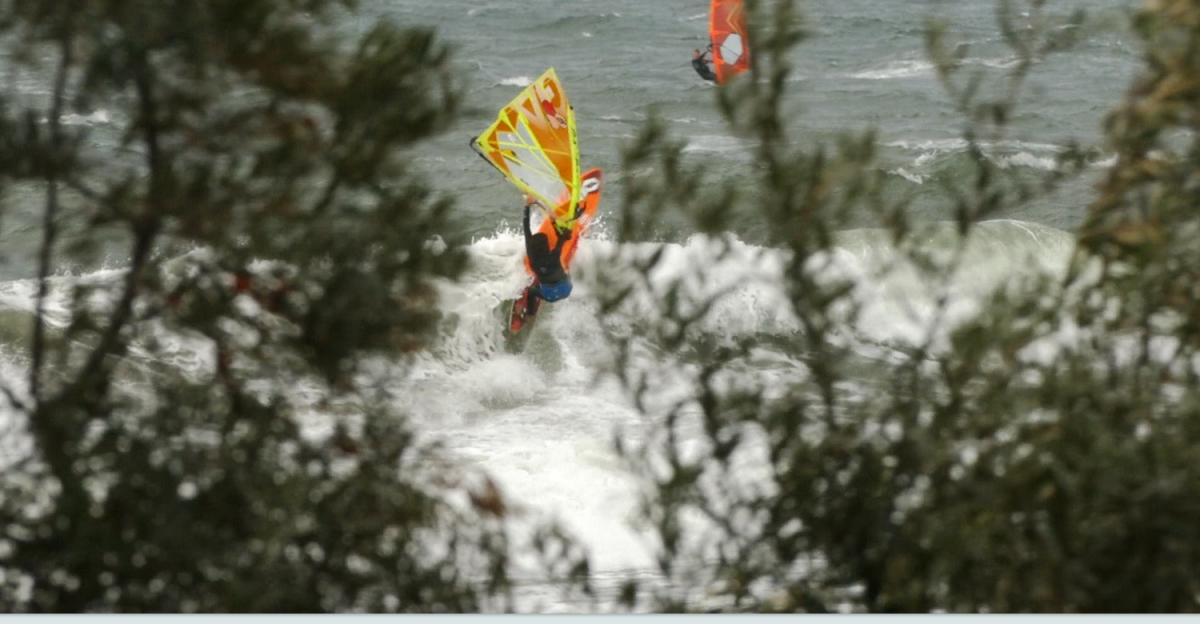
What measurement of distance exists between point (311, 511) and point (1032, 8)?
2410mm

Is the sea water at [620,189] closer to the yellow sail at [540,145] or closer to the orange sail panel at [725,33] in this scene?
the yellow sail at [540,145]

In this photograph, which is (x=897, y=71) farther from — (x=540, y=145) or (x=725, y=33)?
(x=540, y=145)

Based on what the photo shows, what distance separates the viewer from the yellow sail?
1313 centimetres

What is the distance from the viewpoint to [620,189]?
8.15 meters

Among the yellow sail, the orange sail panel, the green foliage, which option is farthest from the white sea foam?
the green foliage

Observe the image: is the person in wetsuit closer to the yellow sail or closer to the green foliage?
the yellow sail

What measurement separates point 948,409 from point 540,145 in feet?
32.3

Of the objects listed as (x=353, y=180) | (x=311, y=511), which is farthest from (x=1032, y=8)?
(x=311, y=511)

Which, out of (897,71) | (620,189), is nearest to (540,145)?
(620,189)

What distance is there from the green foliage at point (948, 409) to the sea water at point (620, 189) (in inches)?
5.2

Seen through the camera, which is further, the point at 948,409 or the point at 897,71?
the point at 897,71

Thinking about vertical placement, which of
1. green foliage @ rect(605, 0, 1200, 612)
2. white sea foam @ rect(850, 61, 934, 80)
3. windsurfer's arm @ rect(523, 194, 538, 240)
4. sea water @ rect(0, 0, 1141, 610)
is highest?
green foliage @ rect(605, 0, 1200, 612)

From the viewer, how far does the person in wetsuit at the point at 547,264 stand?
50.3 ft

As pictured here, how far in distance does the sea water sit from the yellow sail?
78 cm
